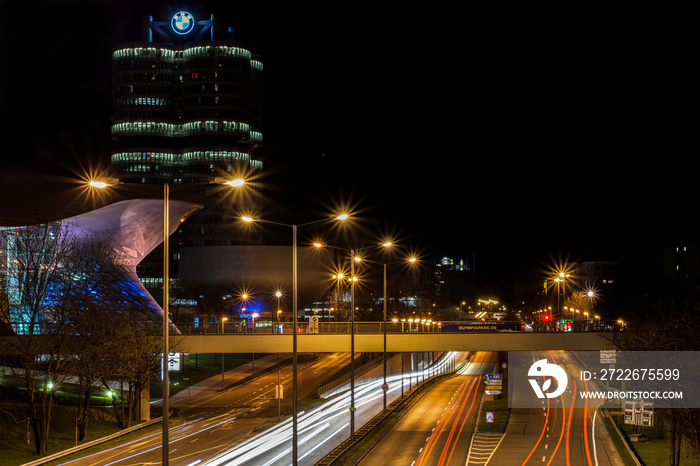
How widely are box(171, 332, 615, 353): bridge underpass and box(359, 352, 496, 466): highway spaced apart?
5898 millimetres

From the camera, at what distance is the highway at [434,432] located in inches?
1574

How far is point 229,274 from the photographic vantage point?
156m

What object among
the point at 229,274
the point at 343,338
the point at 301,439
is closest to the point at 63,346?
the point at 301,439

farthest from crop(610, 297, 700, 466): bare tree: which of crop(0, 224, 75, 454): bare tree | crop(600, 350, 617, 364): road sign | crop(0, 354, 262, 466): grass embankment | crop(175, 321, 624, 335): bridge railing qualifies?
crop(0, 354, 262, 466): grass embankment

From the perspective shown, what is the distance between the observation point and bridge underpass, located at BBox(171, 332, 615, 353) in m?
57.8

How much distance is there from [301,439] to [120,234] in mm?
34674

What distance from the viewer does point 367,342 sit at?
2314 inches

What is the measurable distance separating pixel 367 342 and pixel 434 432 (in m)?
10.7

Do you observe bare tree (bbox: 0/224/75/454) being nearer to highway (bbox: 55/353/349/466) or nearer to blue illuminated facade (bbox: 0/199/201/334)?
blue illuminated facade (bbox: 0/199/201/334)

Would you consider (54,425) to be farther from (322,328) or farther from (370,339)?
(370,339)

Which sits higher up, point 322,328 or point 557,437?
point 322,328

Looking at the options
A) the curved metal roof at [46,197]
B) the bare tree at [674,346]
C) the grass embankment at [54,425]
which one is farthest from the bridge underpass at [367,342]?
the curved metal roof at [46,197]

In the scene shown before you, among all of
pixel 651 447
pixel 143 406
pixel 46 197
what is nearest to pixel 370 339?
pixel 143 406

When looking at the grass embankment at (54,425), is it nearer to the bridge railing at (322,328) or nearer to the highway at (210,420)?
the highway at (210,420)
